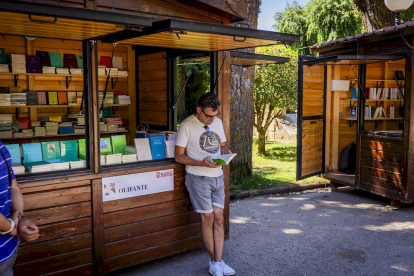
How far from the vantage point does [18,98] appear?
7.02 meters

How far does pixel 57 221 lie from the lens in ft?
13.5

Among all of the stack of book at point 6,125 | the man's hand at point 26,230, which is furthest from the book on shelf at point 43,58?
the man's hand at point 26,230

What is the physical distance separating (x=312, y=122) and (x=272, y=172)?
199 cm

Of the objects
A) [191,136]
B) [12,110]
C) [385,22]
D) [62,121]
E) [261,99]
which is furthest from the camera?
[261,99]

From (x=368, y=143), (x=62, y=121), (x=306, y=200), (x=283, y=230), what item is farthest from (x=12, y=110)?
(x=368, y=143)

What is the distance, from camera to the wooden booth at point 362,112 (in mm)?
7242

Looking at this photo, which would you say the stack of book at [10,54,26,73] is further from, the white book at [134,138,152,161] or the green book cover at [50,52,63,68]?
the white book at [134,138,152,161]

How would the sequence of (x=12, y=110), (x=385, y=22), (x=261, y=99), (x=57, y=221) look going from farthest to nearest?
(x=261, y=99) < (x=385, y=22) < (x=12, y=110) < (x=57, y=221)

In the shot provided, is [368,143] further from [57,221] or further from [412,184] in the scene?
[57,221]

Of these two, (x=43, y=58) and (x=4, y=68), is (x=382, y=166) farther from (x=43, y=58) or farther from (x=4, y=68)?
(x=4, y=68)

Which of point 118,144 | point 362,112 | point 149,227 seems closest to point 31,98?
point 118,144

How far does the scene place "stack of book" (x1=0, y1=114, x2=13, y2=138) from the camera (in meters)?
6.82

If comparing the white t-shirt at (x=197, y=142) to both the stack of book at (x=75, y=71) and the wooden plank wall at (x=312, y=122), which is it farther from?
the wooden plank wall at (x=312, y=122)

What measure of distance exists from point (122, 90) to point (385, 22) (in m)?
7.36
